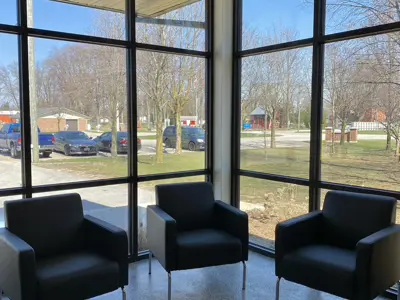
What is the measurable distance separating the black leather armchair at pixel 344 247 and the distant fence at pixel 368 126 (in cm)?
56

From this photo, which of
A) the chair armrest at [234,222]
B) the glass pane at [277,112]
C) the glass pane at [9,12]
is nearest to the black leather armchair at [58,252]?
the chair armrest at [234,222]

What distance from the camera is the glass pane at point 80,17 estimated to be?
3.02 metres

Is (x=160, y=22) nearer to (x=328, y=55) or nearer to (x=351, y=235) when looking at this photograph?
(x=328, y=55)

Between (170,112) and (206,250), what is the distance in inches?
62.8

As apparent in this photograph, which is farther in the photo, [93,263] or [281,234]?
[281,234]

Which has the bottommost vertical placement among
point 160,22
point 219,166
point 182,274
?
point 182,274

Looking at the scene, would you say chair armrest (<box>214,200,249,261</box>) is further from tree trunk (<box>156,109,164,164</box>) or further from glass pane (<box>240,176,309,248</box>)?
tree trunk (<box>156,109,164,164</box>)

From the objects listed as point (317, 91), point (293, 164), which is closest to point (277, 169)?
point (293, 164)

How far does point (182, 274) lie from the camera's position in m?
3.30

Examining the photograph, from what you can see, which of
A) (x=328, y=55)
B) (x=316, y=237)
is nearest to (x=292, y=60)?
(x=328, y=55)

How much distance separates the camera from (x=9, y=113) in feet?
9.57

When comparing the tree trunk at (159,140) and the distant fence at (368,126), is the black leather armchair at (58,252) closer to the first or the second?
the tree trunk at (159,140)

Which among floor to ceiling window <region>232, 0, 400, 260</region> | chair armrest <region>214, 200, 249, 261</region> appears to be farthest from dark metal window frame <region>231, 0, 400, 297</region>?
chair armrest <region>214, 200, 249, 261</region>

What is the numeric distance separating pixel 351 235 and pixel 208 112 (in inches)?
80.4
